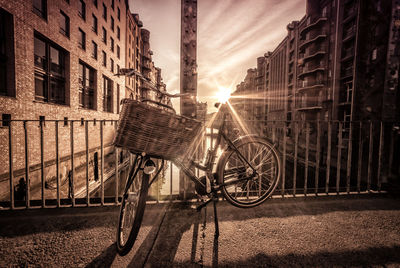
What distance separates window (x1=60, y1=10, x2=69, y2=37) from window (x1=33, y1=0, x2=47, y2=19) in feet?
6.94

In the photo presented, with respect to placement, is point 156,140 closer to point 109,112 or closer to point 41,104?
point 41,104

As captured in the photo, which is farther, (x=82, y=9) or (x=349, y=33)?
(x=349, y=33)

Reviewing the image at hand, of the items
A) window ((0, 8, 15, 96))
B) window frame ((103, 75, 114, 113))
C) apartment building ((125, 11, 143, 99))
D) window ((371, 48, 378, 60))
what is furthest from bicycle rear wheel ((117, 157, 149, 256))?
apartment building ((125, 11, 143, 99))

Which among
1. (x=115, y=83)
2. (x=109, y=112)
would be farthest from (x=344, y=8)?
(x=109, y=112)

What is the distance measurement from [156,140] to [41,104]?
13.3 m

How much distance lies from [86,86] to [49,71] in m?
5.58

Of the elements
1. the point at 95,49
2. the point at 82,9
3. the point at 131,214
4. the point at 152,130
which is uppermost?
the point at 82,9

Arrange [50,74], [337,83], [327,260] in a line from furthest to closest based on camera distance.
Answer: [337,83], [50,74], [327,260]

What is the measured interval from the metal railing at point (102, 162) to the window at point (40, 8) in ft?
23.4

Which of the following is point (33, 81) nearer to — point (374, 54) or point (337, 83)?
point (374, 54)

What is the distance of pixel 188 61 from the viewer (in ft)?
9.35

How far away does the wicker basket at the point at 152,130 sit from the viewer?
1.42m

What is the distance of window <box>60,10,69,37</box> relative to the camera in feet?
43.5

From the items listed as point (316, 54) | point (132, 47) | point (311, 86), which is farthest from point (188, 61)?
point (132, 47)
